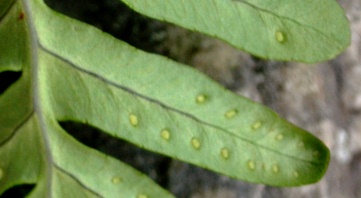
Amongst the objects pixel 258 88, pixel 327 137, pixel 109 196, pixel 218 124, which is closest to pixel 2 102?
pixel 109 196

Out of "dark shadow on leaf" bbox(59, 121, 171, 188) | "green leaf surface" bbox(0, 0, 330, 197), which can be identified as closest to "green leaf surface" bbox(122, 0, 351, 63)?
"green leaf surface" bbox(0, 0, 330, 197)

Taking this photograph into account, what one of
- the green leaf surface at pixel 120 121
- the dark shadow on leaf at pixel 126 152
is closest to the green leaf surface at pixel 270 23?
the green leaf surface at pixel 120 121

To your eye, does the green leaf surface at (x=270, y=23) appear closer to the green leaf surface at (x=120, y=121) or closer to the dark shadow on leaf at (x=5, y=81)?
the green leaf surface at (x=120, y=121)

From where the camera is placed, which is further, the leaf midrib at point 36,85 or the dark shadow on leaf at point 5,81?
the dark shadow on leaf at point 5,81

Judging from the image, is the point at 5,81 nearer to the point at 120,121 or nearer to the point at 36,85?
the point at 36,85

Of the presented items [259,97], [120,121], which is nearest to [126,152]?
[120,121]

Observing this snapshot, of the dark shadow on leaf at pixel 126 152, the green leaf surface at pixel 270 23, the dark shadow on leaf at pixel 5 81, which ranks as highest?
the green leaf surface at pixel 270 23

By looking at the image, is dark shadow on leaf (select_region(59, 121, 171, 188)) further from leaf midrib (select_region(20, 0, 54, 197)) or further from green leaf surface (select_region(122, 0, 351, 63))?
green leaf surface (select_region(122, 0, 351, 63))
